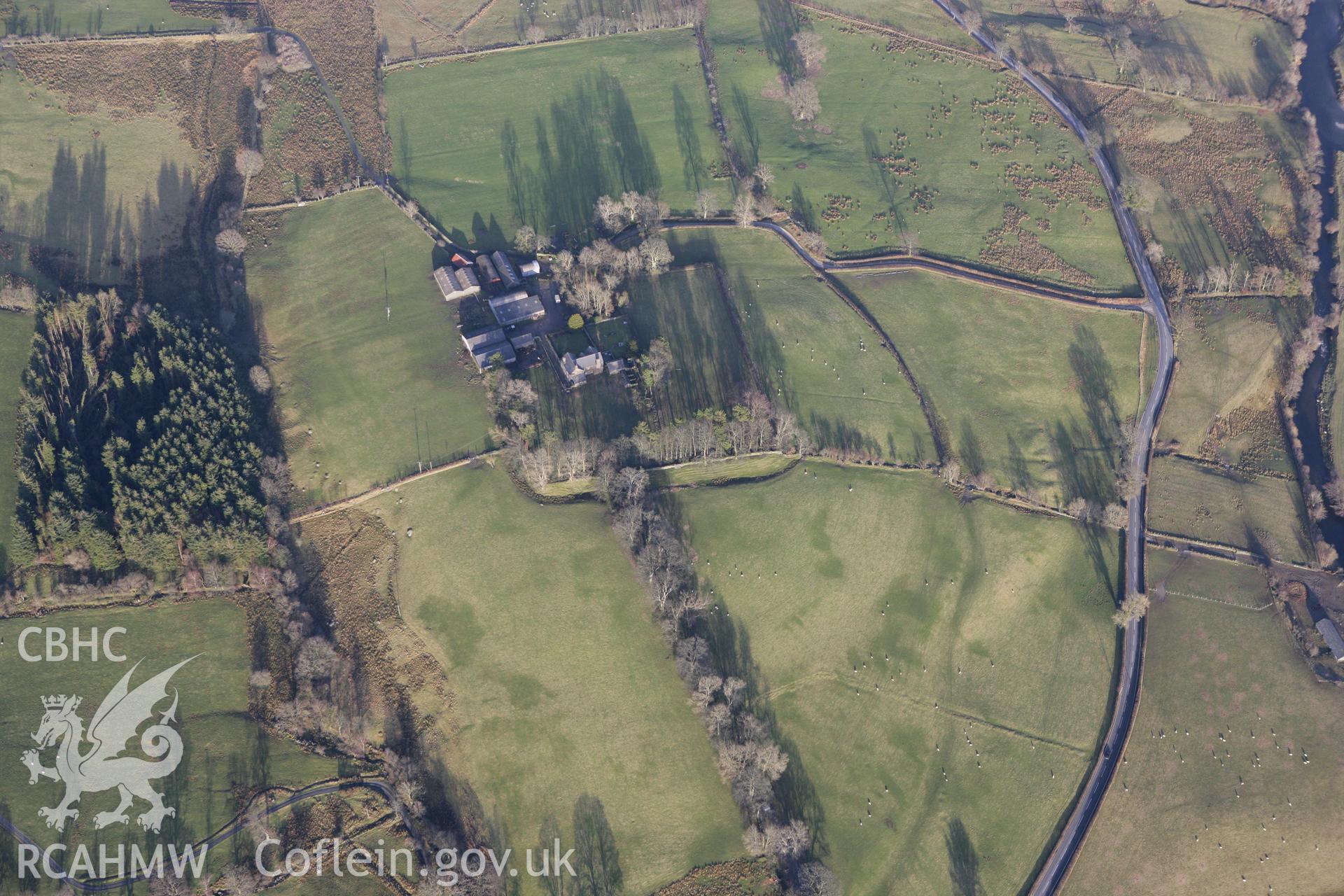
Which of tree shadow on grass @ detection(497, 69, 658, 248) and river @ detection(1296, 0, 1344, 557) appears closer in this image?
river @ detection(1296, 0, 1344, 557)

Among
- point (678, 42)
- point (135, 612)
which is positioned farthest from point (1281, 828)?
point (678, 42)

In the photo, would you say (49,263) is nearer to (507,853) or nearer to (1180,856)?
(507,853)

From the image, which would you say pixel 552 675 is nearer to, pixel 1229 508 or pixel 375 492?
pixel 375 492

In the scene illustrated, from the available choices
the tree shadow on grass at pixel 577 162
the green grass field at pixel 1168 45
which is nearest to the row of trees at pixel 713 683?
the tree shadow on grass at pixel 577 162

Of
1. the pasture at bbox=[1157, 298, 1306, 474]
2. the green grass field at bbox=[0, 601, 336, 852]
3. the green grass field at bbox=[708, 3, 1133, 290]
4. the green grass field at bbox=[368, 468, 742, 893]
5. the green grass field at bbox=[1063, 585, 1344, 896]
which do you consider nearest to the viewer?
the green grass field at bbox=[0, 601, 336, 852]

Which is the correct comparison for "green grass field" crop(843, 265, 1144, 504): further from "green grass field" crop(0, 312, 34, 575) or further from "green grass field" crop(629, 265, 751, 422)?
"green grass field" crop(0, 312, 34, 575)

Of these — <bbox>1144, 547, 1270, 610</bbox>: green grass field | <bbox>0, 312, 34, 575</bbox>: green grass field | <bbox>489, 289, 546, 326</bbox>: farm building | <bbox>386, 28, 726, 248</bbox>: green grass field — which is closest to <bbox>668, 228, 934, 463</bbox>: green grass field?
<bbox>386, 28, 726, 248</bbox>: green grass field

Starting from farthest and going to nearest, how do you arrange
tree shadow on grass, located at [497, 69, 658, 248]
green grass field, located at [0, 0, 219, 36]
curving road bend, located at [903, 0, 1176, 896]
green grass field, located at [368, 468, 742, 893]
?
green grass field, located at [0, 0, 219, 36], tree shadow on grass, located at [497, 69, 658, 248], curving road bend, located at [903, 0, 1176, 896], green grass field, located at [368, 468, 742, 893]

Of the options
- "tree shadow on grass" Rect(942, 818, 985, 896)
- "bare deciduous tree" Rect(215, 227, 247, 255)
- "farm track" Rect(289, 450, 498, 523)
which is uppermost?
"bare deciduous tree" Rect(215, 227, 247, 255)
